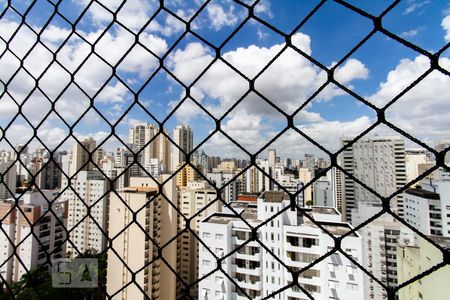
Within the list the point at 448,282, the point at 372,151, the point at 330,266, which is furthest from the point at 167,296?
the point at 372,151

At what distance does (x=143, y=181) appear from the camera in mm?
6586

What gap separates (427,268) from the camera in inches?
105

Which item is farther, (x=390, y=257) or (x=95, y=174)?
(x=95, y=174)

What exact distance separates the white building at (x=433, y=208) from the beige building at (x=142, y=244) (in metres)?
5.49

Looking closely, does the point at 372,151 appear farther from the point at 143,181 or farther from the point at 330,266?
the point at 143,181

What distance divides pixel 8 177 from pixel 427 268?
1328 centimetres

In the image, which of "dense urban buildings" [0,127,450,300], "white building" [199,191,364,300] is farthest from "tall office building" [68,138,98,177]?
"white building" [199,191,364,300]

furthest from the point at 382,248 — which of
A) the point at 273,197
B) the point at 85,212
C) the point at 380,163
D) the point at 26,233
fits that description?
the point at 26,233

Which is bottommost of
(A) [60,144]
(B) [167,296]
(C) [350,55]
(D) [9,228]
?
(B) [167,296]

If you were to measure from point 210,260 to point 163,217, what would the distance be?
1.82m

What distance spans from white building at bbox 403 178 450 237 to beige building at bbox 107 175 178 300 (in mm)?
5489

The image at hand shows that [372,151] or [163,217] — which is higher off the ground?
[372,151]

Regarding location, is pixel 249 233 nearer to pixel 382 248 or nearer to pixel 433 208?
pixel 382 248

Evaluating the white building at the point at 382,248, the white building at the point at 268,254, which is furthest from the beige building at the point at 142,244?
the white building at the point at 382,248
